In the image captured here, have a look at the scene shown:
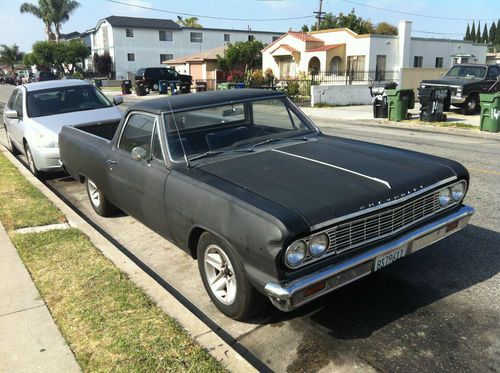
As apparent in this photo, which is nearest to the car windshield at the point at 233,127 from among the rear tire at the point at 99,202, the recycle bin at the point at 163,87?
the rear tire at the point at 99,202

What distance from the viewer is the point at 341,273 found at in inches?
121

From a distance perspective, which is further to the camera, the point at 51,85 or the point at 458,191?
the point at 51,85

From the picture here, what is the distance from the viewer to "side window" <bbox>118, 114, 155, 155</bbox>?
441 cm

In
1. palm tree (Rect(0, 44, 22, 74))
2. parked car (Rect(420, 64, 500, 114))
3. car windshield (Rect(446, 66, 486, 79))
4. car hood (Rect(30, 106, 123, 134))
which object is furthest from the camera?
palm tree (Rect(0, 44, 22, 74))

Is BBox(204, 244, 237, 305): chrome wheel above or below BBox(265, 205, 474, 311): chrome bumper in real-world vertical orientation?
below

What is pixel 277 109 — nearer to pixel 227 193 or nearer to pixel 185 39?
pixel 227 193

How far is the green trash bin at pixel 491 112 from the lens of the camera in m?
13.4

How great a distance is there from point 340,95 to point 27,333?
23206 mm

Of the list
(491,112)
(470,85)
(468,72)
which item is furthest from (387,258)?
(468,72)

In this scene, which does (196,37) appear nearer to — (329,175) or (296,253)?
(329,175)

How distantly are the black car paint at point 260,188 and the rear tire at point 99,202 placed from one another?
75 centimetres

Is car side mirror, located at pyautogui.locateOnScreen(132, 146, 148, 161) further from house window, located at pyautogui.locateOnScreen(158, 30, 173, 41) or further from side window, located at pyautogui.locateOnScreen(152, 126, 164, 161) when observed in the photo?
house window, located at pyautogui.locateOnScreen(158, 30, 173, 41)

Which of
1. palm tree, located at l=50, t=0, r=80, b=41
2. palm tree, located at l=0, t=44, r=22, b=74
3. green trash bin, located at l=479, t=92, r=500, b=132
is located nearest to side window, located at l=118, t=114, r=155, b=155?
green trash bin, located at l=479, t=92, r=500, b=132

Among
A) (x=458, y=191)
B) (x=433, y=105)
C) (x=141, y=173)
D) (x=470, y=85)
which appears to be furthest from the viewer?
(x=470, y=85)
